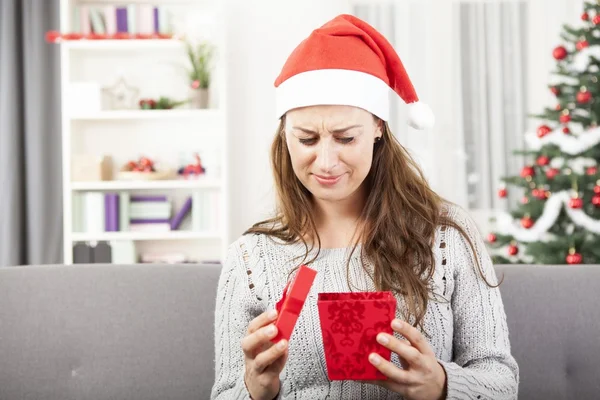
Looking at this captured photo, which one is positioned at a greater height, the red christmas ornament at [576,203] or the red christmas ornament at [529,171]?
the red christmas ornament at [529,171]

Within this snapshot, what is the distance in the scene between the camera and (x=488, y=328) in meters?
1.48

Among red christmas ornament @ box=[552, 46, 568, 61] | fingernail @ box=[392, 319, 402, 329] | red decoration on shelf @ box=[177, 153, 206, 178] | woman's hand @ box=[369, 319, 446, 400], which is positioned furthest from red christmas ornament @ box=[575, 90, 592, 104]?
fingernail @ box=[392, 319, 402, 329]

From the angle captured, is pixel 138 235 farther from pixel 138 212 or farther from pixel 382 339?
pixel 382 339

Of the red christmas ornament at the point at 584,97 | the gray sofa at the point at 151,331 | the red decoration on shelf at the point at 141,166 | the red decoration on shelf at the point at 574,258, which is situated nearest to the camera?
the gray sofa at the point at 151,331

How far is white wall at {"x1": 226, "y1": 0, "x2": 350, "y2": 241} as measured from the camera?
5098 mm

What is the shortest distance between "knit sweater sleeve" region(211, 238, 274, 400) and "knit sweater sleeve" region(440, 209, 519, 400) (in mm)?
419

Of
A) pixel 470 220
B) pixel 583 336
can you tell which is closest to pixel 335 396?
pixel 470 220

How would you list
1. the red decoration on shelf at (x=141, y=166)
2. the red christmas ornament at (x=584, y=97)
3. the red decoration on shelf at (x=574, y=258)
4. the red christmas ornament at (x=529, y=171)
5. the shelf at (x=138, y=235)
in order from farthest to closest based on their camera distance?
the red decoration on shelf at (x=141, y=166)
the shelf at (x=138, y=235)
the red christmas ornament at (x=529, y=171)
the red christmas ornament at (x=584, y=97)
the red decoration on shelf at (x=574, y=258)

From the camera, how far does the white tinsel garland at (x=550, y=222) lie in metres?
3.58

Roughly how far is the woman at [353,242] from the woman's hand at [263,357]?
0.09 feet

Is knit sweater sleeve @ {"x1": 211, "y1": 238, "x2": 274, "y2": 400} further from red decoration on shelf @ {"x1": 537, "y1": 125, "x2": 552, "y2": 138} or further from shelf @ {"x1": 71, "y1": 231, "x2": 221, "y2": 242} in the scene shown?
shelf @ {"x1": 71, "y1": 231, "x2": 221, "y2": 242}

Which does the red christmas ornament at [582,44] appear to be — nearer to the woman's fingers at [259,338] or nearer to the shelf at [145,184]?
the shelf at [145,184]

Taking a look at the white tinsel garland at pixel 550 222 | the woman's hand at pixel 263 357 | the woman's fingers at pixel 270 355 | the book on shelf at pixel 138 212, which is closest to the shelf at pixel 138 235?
the book on shelf at pixel 138 212

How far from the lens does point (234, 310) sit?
158 cm
